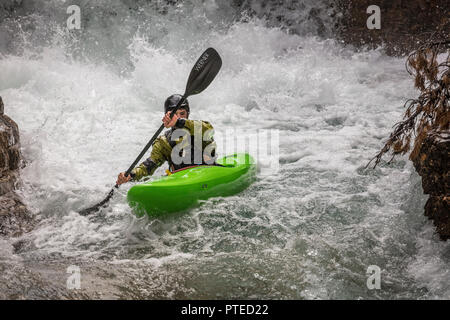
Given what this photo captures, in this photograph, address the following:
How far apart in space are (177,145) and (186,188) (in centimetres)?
44

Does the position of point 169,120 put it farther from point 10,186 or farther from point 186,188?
point 10,186

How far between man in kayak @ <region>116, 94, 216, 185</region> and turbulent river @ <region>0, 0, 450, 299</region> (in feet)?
1.40

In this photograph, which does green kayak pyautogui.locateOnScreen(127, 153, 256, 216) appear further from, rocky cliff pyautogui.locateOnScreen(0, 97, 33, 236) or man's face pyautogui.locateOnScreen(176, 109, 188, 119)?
rocky cliff pyautogui.locateOnScreen(0, 97, 33, 236)

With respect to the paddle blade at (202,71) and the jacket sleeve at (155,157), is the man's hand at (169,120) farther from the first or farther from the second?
the paddle blade at (202,71)

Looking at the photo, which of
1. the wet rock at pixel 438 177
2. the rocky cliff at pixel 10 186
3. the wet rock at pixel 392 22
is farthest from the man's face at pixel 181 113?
the wet rock at pixel 392 22

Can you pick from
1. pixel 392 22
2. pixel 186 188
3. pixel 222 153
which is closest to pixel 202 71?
pixel 186 188

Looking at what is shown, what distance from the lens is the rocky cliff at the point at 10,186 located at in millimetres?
3268

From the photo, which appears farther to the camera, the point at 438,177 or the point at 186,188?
the point at 186,188

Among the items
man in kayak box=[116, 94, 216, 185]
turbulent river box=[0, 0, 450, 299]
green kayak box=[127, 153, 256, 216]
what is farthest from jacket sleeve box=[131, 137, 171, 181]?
turbulent river box=[0, 0, 450, 299]

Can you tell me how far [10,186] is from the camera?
11.9ft

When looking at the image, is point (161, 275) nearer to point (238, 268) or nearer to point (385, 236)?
point (238, 268)

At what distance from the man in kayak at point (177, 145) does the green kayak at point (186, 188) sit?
129 mm

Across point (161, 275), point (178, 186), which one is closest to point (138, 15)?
point (178, 186)

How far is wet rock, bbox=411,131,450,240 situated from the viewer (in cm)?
271
